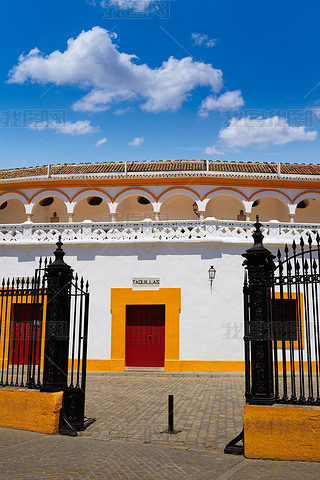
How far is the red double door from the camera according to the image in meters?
15.2

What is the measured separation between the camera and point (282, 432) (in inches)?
222

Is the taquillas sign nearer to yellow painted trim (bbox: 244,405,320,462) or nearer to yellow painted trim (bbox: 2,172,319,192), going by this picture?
yellow painted trim (bbox: 2,172,319,192)

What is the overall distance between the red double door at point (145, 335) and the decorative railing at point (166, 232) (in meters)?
2.55

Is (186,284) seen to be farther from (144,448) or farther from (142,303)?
(144,448)

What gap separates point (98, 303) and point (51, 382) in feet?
27.3

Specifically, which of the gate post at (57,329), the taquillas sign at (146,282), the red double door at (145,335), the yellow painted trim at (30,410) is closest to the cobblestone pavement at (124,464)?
the yellow painted trim at (30,410)

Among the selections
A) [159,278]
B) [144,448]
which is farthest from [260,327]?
[159,278]

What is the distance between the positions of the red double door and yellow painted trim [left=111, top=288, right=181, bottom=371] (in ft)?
1.00

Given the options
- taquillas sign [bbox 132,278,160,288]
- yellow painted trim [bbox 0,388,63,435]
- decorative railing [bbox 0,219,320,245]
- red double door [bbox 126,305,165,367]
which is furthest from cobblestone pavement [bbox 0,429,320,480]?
decorative railing [bbox 0,219,320,245]

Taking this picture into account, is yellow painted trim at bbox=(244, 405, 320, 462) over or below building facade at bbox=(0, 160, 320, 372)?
below

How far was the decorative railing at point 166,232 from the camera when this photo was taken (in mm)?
15523

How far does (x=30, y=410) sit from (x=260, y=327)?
4.05 m

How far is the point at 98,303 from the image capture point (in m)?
15.5

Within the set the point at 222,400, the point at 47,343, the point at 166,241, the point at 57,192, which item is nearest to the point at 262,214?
the point at 166,241
